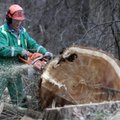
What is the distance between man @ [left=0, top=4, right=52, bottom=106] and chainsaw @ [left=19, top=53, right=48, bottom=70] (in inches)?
3.2

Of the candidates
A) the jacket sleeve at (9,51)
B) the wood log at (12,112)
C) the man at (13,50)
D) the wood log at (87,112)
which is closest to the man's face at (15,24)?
the man at (13,50)

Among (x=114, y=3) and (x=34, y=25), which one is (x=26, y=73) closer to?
(x=114, y=3)

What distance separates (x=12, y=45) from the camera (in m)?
7.86

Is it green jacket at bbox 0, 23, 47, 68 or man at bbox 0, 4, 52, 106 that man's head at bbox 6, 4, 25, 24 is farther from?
green jacket at bbox 0, 23, 47, 68

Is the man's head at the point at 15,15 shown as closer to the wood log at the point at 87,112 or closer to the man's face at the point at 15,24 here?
the man's face at the point at 15,24

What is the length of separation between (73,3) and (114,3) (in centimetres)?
356

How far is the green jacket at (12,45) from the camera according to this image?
763cm

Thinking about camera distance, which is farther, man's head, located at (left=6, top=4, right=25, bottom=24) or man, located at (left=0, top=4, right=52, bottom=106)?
man's head, located at (left=6, top=4, right=25, bottom=24)

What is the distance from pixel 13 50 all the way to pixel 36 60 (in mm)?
392

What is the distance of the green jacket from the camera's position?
25.0ft

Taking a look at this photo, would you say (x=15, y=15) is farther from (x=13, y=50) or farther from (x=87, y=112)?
(x=87, y=112)

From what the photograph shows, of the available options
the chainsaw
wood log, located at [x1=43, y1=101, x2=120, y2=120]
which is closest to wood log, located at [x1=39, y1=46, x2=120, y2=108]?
the chainsaw

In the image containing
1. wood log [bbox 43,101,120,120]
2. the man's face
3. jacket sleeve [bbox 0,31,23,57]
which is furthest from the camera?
the man's face

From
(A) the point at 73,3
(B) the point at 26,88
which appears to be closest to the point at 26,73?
(B) the point at 26,88
